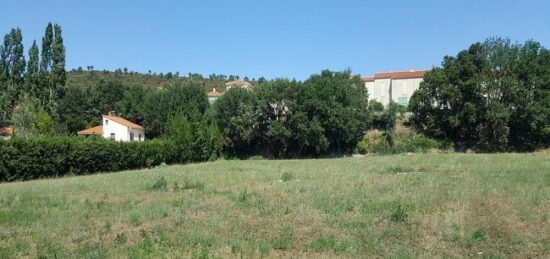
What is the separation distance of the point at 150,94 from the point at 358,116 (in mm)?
30205

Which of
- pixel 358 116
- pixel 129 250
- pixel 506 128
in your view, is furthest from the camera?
pixel 358 116

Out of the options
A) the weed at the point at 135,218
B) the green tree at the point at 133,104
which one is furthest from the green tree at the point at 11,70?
the weed at the point at 135,218

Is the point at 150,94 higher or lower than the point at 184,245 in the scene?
higher

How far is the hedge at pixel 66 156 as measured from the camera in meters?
34.5

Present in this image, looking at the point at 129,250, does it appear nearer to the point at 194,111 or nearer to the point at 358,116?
the point at 358,116

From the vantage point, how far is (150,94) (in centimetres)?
7038

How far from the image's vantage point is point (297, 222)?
1084 cm

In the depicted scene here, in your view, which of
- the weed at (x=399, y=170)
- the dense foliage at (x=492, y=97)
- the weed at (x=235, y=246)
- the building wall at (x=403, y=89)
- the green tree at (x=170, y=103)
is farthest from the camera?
the building wall at (x=403, y=89)

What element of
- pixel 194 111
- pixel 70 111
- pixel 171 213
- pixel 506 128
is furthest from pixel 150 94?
pixel 171 213

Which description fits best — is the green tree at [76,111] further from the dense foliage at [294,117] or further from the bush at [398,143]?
the bush at [398,143]

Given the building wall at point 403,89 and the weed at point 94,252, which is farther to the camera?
the building wall at point 403,89

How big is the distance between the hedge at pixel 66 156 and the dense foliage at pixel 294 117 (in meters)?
15.0

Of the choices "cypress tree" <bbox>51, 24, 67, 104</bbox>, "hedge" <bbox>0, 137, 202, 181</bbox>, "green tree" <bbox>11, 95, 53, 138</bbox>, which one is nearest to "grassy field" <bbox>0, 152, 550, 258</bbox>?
"hedge" <bbox>0, 137, 202, 181</bbox>

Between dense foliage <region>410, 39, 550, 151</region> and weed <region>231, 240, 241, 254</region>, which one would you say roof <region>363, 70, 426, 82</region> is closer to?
dense foliage <region>410, 39, 550, 151</region>
